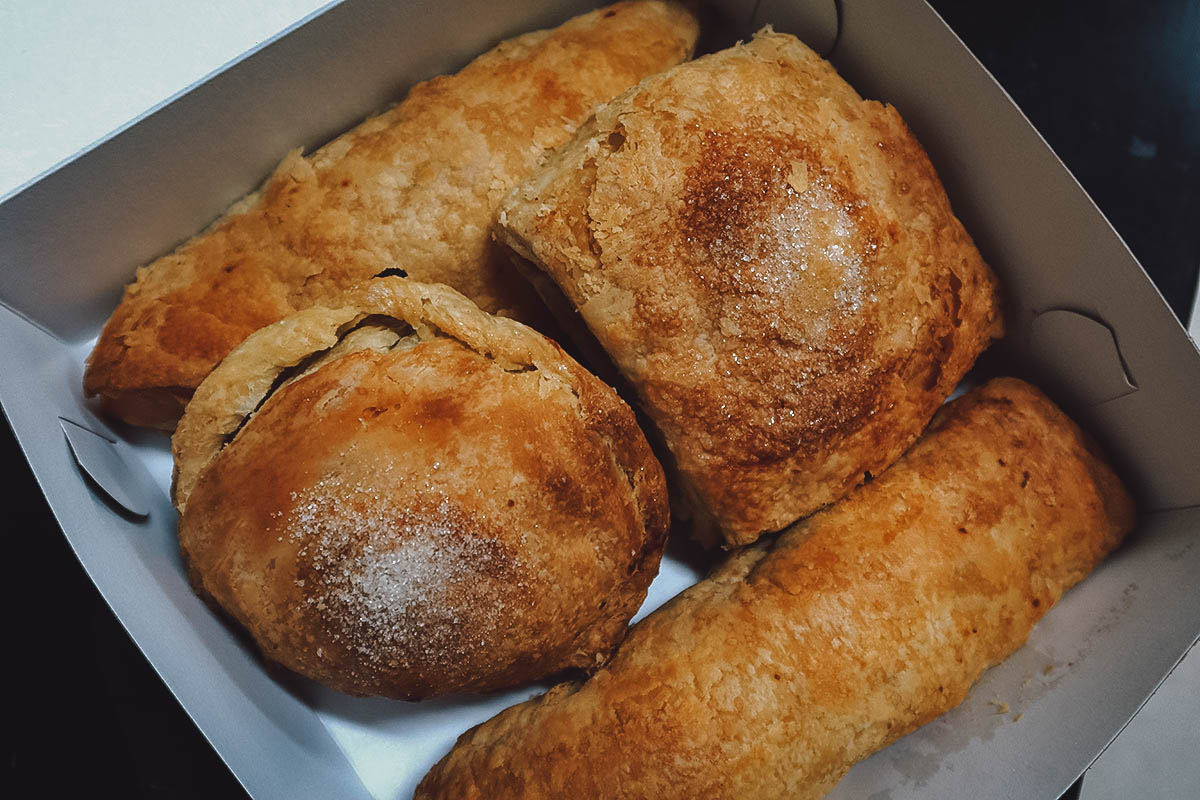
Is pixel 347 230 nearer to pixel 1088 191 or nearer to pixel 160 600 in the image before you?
pixel 160 600

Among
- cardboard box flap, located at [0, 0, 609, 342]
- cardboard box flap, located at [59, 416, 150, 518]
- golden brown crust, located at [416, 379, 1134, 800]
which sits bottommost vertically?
golden brown crust, located at [416, 379, 1134, 800]

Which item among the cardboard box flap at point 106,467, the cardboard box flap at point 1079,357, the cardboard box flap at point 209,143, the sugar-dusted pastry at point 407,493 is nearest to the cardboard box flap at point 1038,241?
the cardboard box flap at point 1079,357

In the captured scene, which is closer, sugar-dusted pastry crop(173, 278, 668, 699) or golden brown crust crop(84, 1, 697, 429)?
sugar-dusted pastry crop(173, 278, 668, 699)

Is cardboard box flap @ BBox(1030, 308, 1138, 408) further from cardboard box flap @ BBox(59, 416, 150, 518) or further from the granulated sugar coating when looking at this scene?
cardboard box flap @ BBox(59, 416, 150, 518)

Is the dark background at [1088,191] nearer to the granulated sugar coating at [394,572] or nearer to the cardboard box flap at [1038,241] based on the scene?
the cardboard box flap at [1038,241]

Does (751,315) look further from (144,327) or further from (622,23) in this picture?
(144,327)

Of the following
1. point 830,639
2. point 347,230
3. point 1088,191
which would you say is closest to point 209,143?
point 347,230

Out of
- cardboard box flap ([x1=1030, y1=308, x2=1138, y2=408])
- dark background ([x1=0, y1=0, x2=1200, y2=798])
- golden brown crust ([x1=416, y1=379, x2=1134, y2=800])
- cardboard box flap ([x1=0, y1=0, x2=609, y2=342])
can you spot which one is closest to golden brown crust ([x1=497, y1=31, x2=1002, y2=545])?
golden brown crust ([x1=416, y1=379, x2=1134, y2=800])
